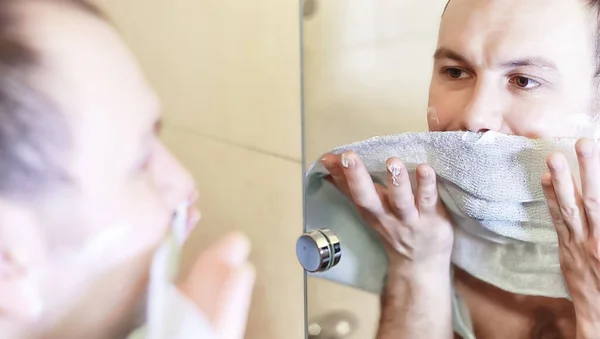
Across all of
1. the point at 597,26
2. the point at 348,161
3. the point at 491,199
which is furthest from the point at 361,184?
the point at 597,26

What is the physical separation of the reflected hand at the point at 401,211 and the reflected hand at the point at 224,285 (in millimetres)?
122

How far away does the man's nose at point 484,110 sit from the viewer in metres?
0.50

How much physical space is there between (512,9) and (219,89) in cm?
29

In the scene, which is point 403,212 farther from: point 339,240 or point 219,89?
point 219,89

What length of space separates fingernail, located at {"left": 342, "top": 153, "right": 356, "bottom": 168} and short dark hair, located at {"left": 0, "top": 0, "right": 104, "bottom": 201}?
26 centimetres

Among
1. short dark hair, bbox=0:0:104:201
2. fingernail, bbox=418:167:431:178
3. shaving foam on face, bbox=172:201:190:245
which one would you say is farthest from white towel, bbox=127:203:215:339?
fingernail, bbox=418:167:431:178

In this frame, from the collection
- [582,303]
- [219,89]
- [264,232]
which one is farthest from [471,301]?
[219,89]

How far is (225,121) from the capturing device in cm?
61

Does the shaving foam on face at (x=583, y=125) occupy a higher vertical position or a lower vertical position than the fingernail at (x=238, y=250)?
higher

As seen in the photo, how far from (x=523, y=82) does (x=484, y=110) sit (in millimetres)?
39

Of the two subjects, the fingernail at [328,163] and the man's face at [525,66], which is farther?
the fingernail at [328,163]

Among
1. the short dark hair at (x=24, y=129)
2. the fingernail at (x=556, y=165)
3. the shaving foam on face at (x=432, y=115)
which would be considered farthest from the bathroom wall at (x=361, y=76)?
the short dark hair at (x=24, y=129)

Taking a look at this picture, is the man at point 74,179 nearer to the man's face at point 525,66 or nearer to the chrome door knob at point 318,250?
the chrome door knob at point 318,250

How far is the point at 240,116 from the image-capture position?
24.8 inches
